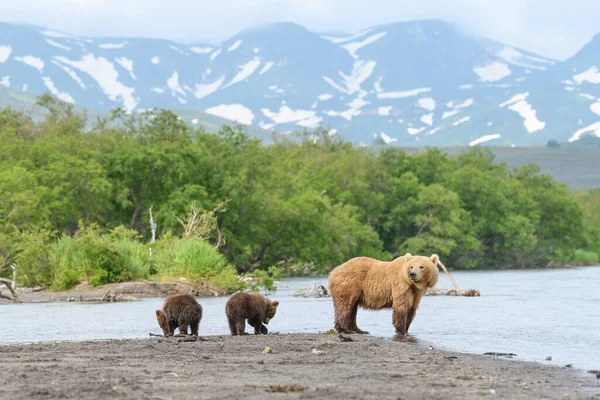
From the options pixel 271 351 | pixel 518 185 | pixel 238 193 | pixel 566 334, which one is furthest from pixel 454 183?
pixel 271 351

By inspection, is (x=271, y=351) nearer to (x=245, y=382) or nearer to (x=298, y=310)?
(x=245, y=382)

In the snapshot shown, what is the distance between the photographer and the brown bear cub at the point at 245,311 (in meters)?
19.1

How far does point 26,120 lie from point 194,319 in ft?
193

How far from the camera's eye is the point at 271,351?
15766 millimetres

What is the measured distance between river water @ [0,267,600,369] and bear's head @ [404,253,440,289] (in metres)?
1.26

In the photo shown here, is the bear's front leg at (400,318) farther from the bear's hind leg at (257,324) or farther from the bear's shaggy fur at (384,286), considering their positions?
the bear's hind leg at (257,324)

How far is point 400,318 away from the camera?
62.6 feet

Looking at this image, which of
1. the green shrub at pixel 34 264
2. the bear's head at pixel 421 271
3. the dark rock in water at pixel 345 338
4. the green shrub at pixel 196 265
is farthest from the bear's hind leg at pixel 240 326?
the green shrub at pixel 34 264

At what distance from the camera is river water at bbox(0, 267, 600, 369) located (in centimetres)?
1947

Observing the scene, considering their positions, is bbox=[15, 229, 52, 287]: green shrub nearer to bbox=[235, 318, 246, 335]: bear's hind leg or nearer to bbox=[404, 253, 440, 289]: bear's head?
bbox=[235, 318, 246, 335]: bear's hind leg

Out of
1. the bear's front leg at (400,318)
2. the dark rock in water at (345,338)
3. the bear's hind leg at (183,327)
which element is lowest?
the dark rock in water at (345,338)

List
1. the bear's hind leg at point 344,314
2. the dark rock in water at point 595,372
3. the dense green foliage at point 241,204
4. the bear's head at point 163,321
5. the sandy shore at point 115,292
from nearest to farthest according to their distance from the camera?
the dark rock in water at point 595,372, the bear's head at point 163,321, the bear's hind leg at point 344,314, the sandy shore at point 115,292, the dense green foliage at point 241,204

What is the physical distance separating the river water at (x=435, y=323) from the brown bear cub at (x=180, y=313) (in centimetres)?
192

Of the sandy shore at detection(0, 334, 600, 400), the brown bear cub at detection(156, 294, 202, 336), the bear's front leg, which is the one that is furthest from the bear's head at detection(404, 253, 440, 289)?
the brown bear cub at detection(156, 294, 202, 336)
